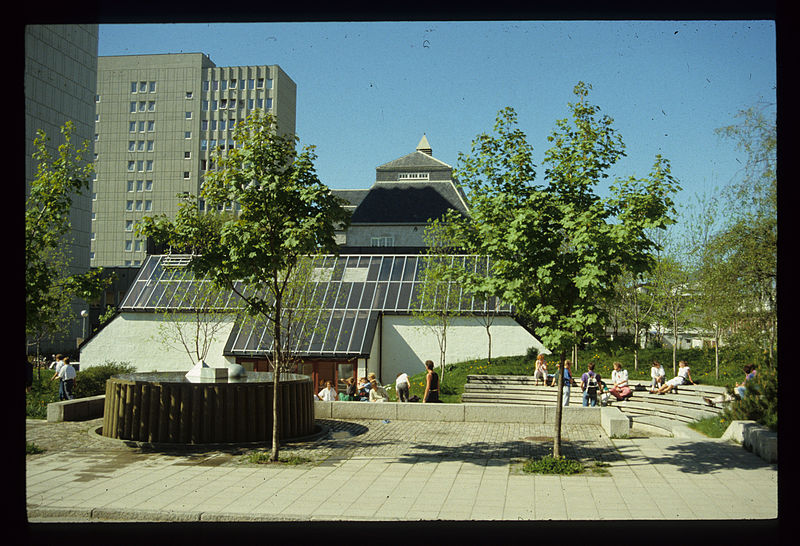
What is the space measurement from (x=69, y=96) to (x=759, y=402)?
223 feet

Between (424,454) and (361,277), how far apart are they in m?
24.0

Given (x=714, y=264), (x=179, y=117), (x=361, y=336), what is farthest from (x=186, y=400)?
(x=179, y=117)

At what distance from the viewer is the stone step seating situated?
19.3 metres

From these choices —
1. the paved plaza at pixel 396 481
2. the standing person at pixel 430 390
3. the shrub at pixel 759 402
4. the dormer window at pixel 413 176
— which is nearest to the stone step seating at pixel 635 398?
the shrub at pixel 759 402

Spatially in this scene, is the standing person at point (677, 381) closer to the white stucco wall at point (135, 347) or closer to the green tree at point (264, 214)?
the green tree at point (264, 214)

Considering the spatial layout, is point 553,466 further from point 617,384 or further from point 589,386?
point 617,384

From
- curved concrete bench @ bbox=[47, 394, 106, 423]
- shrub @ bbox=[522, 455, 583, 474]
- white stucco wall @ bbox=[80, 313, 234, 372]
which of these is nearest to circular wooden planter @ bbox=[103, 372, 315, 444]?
curved concrete bench @ bbox=[47, 394, 106, 423]

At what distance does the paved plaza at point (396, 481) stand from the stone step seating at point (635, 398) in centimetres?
418

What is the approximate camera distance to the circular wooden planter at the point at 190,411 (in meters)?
13.9

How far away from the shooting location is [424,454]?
13.4 m

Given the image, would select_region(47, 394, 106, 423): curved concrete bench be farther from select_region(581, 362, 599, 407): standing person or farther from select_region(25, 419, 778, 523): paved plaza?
select_region(581, 362, 599, 407): standing person

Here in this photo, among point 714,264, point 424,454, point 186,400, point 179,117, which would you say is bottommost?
point 424,454
